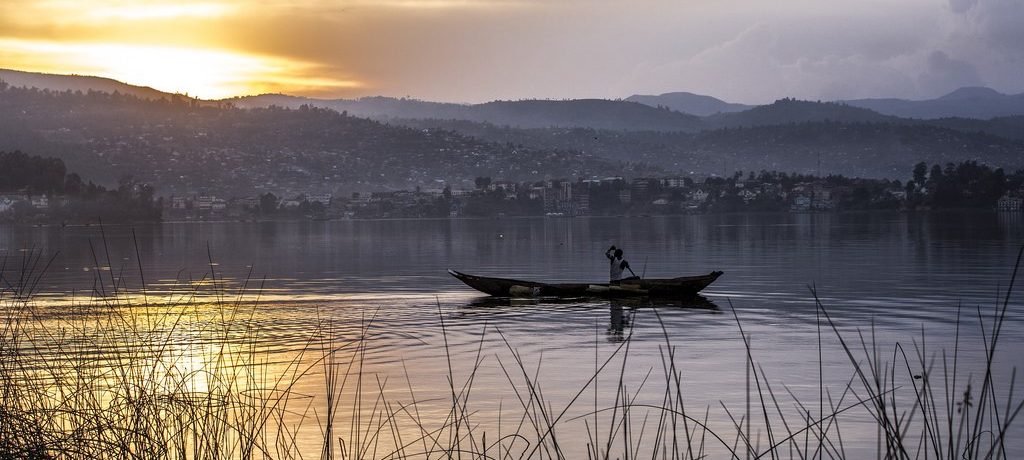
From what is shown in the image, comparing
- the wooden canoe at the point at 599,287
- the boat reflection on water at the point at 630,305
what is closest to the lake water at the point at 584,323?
the boat reflection on water at the point at 630,305

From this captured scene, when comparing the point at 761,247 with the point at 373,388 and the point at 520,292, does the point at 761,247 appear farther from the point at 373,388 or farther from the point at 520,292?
the point at 373,388

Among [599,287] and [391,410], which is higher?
[599,287]

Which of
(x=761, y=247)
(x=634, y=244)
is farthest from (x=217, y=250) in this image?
(x=761, y=247)

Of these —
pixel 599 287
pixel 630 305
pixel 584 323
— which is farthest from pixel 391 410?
pixel 599 287

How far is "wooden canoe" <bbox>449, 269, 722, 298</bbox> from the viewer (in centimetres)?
3684

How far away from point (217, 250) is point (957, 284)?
59676mm

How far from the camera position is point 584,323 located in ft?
104

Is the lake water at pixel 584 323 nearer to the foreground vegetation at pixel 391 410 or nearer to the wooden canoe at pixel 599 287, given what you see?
the foreground vegetation at pixel 391 410

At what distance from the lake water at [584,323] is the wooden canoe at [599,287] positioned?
0.42 m

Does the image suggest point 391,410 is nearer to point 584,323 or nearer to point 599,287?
point 584,323

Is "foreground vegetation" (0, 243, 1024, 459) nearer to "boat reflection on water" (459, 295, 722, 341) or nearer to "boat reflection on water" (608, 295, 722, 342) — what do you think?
"boat reflection on water" (608, 295, 722, 342)

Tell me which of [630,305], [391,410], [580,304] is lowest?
[580,304]

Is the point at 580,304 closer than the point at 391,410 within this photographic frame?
No

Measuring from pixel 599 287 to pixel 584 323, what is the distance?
5.81 meters
